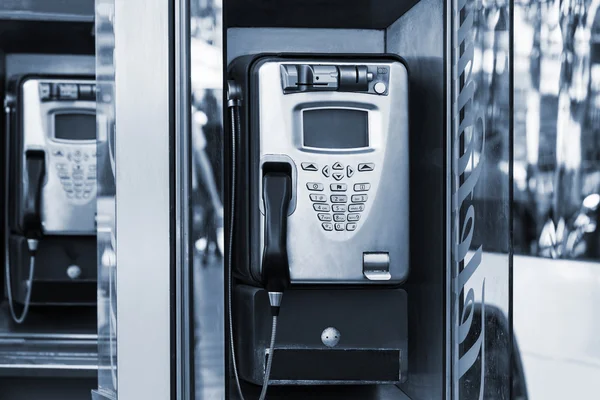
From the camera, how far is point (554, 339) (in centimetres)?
117

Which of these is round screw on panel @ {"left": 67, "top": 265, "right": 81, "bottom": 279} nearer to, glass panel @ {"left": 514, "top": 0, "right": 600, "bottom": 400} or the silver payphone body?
the silver payphone body

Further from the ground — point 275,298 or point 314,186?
point 314,186

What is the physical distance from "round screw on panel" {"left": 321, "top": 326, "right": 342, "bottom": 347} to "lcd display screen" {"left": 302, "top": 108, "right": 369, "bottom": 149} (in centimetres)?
30

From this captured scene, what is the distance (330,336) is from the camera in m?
1.21

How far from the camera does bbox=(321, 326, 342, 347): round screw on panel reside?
1.21m

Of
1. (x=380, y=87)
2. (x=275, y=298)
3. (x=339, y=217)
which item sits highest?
(x=380, y=87)

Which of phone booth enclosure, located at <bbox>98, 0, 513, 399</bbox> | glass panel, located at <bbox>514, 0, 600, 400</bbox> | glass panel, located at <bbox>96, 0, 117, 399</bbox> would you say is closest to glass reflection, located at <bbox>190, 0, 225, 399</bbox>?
phone booth enclosure, located at <bbox>98, 0, 513, 399</bbox>

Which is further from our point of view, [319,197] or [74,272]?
[74,272]

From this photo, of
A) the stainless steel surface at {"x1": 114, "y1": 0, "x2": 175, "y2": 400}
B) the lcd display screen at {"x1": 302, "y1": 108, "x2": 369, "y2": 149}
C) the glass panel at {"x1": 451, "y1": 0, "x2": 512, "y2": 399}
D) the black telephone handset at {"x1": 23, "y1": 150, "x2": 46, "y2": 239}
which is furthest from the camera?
the black telephone handset at {"x1": 23, "y1": 150, "x2": 46, "y2": 239}

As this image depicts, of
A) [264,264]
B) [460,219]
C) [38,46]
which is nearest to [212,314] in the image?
[264,264]

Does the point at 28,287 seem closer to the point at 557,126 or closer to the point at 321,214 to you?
the point at 321,214

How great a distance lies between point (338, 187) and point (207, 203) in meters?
0.28

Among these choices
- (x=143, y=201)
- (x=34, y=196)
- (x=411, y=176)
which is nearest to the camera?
(x=143, y=201)

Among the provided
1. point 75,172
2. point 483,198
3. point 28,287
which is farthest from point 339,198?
point 28,287
